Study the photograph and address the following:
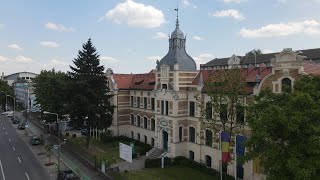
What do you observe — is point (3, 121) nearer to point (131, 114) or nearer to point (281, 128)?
point (131, 114)

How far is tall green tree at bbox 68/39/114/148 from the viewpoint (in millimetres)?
53531

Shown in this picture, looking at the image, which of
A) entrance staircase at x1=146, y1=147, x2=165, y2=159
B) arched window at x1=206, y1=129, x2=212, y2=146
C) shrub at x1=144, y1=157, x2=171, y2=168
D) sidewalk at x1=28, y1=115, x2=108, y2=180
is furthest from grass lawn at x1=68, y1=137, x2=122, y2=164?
arched window at x1=206, y1=129, x2=212, y2=146

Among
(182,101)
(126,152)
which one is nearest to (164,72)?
(182,101)

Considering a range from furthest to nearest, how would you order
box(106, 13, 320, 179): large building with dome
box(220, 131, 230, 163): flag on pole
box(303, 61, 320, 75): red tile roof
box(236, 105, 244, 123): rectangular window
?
box(106, 13, 320, 179): large building with dome
box(220, 131, 230, 163): flag on pole
box(236, 105, 244, 123): rectangular window
box(303, 61, 320, 75): red tile roof

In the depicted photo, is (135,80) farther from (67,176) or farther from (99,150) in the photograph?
(67,176)

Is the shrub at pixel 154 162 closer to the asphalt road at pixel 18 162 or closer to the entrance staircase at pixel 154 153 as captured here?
the entrance staircase at pixel 154 153

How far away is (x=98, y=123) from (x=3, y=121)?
54749 mm

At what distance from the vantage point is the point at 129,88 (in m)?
65.0

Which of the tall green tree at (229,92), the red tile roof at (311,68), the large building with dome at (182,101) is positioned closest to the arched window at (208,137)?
the large building with dome at (182,101)

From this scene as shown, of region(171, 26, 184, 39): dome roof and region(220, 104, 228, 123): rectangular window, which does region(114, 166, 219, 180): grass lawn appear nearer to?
region(220, 104, 228, 123): rectangular window

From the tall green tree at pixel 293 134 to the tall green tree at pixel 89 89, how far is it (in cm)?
3374

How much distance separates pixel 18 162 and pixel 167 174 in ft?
76.4

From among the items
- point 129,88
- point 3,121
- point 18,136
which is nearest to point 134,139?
point 129,88

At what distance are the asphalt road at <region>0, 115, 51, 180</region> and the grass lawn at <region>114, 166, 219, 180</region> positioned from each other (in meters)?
10.5
